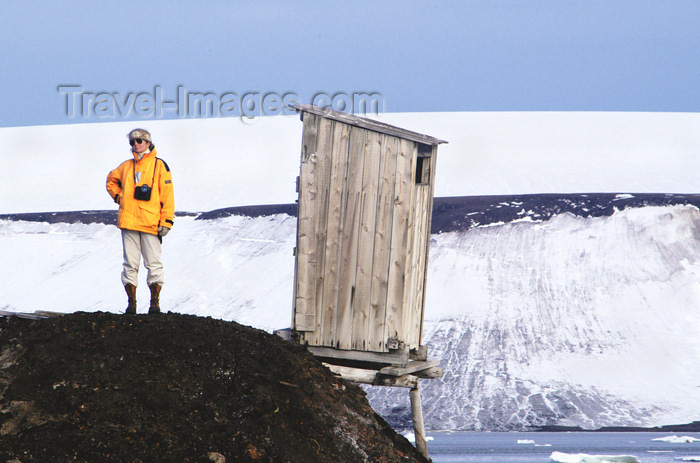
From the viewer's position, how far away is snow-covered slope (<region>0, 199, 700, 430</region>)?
111 ft

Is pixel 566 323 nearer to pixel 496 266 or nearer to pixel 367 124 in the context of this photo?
pixel 496 266

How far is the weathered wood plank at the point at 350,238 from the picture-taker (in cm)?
1064

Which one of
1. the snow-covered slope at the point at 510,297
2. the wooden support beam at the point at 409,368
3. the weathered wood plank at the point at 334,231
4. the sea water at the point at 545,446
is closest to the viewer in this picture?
the wooden support beam at the point at 409,368

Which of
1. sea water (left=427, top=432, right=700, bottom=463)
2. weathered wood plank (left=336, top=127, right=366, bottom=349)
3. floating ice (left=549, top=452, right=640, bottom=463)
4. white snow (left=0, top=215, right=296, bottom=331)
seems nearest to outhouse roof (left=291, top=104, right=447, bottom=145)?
weathered wood plank (left=336, top=127, right=366, bottom=349)

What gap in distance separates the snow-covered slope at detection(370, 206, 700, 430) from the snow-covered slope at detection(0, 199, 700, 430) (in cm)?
7

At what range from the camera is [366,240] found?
1065 centimetres

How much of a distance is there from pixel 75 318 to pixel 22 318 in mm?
881

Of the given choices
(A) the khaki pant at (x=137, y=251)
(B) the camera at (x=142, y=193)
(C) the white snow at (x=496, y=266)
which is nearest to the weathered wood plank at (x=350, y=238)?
(A) the khaki pant at (x=137, y=251)

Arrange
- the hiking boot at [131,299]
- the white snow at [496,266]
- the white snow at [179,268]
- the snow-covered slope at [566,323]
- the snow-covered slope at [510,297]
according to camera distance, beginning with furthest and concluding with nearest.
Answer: the white snow at [179,268] < the white snow at [496,266] < the snow-covered slope at [510,297] < the snow-covered slope at [566,323] < the hiking boot at [131,299]

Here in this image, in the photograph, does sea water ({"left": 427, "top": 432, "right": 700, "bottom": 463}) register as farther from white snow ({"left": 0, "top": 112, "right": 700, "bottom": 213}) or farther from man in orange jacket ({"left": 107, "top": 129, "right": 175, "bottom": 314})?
white snow ({"left": 0, "top": 112, "right": 700, "bottom": 213})

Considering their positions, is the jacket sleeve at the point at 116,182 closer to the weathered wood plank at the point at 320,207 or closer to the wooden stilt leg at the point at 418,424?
the weathered wood plank at the point at 320,207

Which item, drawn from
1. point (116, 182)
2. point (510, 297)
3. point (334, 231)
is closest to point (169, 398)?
point (116, 182)

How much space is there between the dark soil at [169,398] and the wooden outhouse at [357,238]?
1.21 metres

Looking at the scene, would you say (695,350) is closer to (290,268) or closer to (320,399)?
(290,268)
